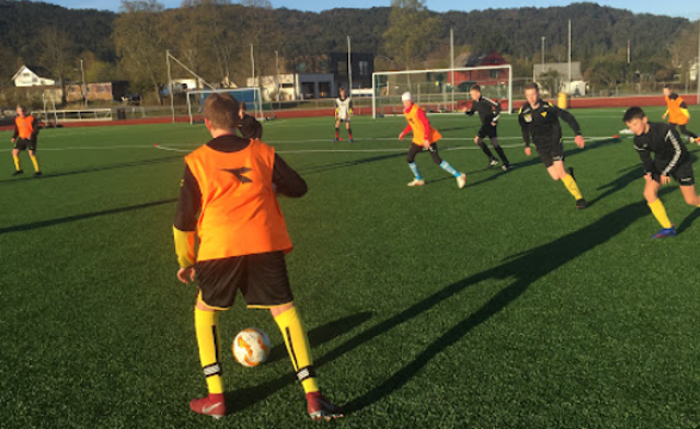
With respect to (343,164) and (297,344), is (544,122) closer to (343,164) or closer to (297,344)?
(343,164)

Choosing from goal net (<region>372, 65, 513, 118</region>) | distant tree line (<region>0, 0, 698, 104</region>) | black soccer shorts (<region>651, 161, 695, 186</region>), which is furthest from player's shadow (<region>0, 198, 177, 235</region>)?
distant tree line (<region>0, 0, 698, 104</region>)

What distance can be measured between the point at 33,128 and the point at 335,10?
18012 centimetres

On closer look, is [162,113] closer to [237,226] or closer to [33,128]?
[33,128]

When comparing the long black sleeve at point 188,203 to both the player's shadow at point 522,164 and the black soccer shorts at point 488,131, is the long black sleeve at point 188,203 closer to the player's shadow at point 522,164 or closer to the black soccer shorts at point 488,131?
the player's shadow at point 522,164

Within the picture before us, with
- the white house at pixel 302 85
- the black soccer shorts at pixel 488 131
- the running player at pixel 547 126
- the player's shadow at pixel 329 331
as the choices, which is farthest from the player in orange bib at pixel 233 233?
the white house at pixel 302 85

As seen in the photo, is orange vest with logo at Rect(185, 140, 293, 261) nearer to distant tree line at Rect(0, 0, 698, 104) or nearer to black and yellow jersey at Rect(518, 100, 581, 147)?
black and yellow jersey at Rect(518, 100, 581, 147)

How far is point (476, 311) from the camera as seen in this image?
511cm

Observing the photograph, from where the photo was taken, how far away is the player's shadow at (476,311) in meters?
3.88

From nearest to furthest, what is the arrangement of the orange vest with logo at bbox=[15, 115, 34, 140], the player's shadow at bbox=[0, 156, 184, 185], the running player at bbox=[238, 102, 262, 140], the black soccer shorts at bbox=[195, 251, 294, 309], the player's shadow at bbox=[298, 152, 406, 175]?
the black soccer shorts at bbox=[195, 251, 294, 309] < the running player at bbox=[238, 102, 262, 140] < the player's shadow at bbox=[298, 152, 406, 175] < the player's shadow at bbox=[0, 156, 184, 185] < the orange vest with logo at bbox=[15, 115, 34, 140]

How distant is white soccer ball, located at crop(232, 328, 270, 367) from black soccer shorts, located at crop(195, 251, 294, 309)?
3.24ft

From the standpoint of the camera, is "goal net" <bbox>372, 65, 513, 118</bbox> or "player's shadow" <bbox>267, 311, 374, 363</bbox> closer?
"player's shadow" <bbox>267, 311, 374, 363</bbox>

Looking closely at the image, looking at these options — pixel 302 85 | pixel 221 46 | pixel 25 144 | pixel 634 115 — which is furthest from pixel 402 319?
pixel 302 85

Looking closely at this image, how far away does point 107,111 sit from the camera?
187ft

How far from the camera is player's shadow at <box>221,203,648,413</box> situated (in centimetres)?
388
